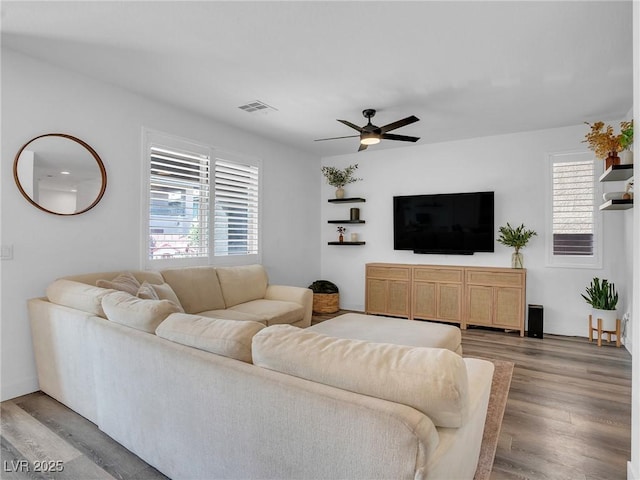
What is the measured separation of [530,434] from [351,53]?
2988 mm

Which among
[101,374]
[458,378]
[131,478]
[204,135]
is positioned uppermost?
[204,135]

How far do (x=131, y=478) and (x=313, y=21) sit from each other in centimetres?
290

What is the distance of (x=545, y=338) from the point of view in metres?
4.57

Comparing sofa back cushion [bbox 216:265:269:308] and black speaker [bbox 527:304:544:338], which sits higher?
sofa back cushion [bbox 216:265:269:308]

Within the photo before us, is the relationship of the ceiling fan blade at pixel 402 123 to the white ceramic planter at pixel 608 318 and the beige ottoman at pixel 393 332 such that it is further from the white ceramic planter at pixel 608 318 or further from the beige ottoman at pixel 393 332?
the white ceramic planter at pixel 608 318

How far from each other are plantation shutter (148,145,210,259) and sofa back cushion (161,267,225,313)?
0.37m

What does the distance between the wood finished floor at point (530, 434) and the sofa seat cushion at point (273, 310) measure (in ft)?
5.43

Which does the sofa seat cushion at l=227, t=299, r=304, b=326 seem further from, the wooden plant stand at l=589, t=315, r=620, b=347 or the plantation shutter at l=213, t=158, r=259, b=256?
the wooden plant stand at l=589, t=315, r=620, b=347

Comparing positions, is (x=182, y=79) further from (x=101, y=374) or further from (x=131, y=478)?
(x=131, y=478)

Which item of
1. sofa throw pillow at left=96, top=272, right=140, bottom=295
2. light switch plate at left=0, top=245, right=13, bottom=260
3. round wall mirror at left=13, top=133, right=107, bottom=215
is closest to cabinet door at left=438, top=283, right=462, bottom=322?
sofa throw pillow at left=96, top=272, right=140, bottom=295

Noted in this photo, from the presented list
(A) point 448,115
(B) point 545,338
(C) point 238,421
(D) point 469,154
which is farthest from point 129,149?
(B) point 545,338

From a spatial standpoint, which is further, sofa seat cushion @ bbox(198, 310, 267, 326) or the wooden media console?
the wooden media console

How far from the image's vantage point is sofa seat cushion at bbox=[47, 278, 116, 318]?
7.53ft

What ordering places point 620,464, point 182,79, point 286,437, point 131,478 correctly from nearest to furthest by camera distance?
point 286,437
point 131,478
point 620,464
point 182,79
